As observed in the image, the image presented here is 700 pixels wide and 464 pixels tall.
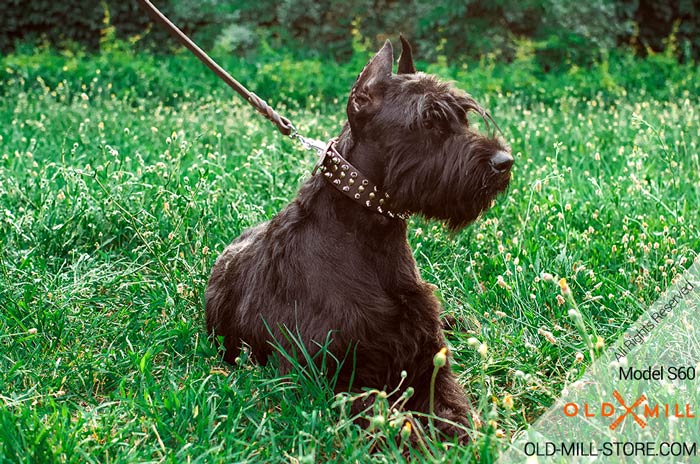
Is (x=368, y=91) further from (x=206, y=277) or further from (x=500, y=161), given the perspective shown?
(x=206, y=277)

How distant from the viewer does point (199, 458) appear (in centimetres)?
248

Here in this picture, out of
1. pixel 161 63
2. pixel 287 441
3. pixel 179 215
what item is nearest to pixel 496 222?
pixel 179 215

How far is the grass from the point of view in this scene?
2.67 metres

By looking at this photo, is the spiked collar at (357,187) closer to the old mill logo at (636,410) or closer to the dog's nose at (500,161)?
the dog's nose at (500,161)

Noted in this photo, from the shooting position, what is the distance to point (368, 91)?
9.87ft

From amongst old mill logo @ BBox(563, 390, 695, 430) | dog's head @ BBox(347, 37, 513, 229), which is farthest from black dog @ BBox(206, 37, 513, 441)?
old mill logo @ BBox(563, 390, 695, 430)

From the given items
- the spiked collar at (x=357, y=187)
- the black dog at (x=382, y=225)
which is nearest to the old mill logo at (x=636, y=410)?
the black dog at (x=382, y=225)

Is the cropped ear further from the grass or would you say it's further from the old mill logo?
the old mill logo

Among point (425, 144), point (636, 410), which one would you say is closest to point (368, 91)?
point (425, 144)

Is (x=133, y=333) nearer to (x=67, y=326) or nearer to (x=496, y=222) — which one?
(x=67, y=326)

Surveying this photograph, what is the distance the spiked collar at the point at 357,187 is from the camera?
2986mm

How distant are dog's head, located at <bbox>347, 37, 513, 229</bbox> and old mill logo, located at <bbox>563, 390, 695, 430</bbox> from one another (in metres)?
0.87

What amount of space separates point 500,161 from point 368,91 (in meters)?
0.57

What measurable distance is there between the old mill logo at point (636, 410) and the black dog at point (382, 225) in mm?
512
